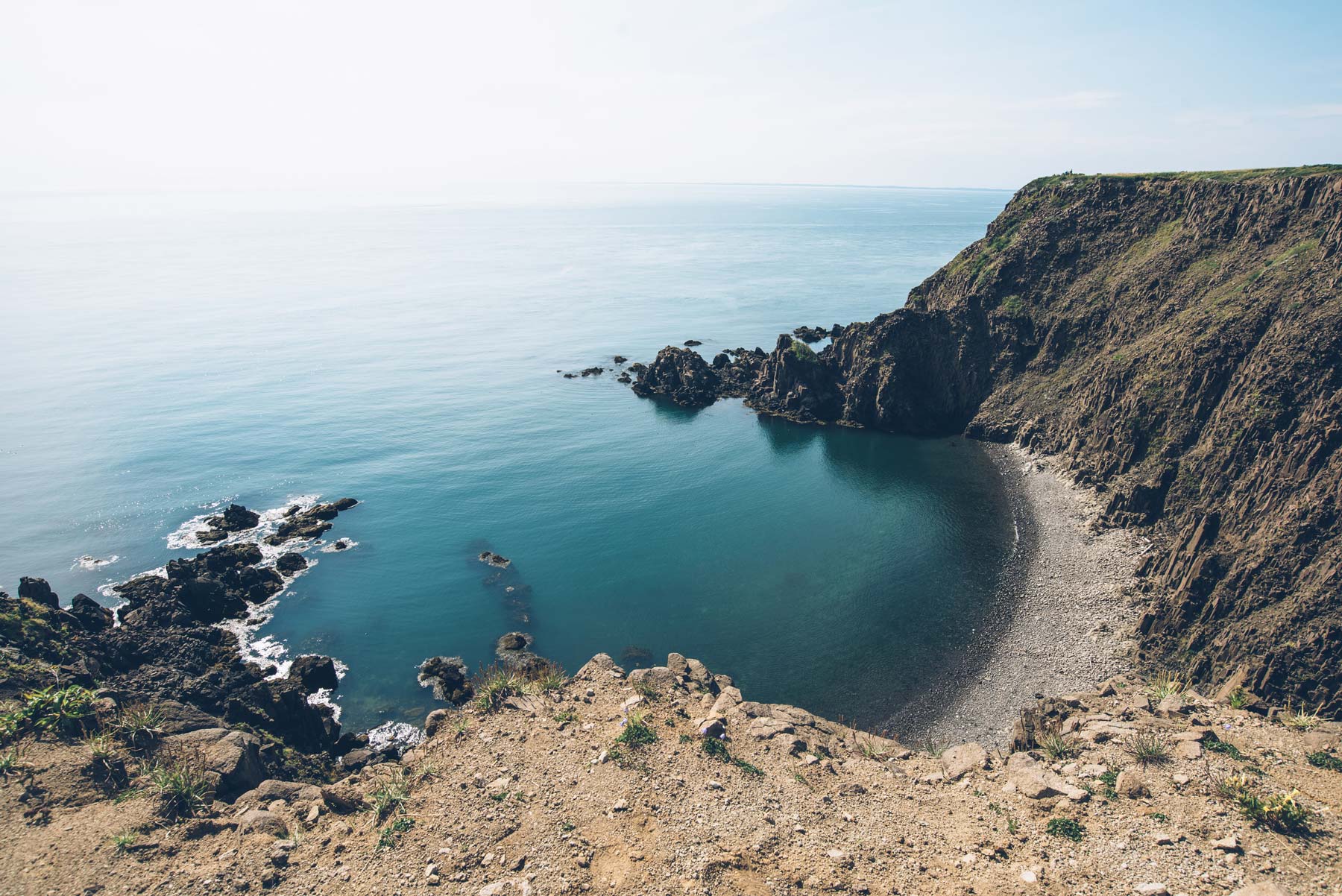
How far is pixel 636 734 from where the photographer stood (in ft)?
91.3

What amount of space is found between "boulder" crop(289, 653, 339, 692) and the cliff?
60.3 m

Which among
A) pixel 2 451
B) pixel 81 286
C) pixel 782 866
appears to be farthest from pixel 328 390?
pixel 81 286

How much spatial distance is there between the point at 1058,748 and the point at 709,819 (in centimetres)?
1769

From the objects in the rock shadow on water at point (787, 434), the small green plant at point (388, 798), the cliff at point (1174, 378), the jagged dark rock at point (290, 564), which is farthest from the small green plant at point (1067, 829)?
the rock shadow on water at point (787, 434)

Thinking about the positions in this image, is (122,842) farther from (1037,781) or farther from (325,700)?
(1037,781)

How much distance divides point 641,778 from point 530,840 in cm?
498

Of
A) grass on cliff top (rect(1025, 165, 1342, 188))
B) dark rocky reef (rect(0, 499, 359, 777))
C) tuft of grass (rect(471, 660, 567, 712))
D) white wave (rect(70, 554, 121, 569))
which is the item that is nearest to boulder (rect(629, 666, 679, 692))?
tuft of grass (rect(471, 660, 567, 712))

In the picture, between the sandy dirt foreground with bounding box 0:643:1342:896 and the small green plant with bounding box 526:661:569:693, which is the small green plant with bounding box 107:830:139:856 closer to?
the sandy dirt foreground with bounding box 0:643:1342:896

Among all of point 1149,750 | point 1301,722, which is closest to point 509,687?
point 1149,750

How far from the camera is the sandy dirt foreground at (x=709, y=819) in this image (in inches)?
818

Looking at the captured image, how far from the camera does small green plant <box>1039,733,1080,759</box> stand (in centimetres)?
2873

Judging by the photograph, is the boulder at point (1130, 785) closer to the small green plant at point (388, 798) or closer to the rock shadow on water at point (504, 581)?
the small green plant at point (388, 798)

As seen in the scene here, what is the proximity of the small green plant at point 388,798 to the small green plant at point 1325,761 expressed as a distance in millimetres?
35919

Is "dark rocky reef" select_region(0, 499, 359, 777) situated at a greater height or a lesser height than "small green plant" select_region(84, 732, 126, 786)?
lesser
